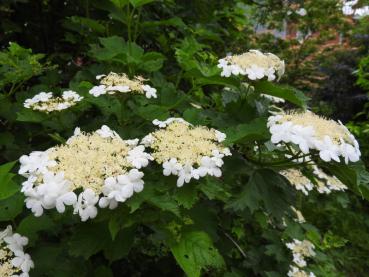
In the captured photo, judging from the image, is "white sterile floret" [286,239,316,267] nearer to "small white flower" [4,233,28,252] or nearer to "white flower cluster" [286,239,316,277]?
"white flower cluster" [286,239,316,277]

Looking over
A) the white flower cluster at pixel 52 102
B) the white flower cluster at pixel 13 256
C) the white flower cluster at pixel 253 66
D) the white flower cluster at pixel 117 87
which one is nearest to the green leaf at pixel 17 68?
the white flower cluster at pixel 52 102

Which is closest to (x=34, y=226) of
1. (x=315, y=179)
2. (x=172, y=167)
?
(x=172, y=167)

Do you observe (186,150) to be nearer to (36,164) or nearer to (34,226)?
(36,164)

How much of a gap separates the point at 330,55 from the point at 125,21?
22.3ft

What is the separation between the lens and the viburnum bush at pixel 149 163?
1194 millimetres

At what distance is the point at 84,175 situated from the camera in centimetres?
115

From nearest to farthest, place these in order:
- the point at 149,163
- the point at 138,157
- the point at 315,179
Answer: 1. the point at 138,157
2. the point at 149,163
3. the point at 315,179

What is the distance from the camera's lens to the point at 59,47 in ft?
9.37

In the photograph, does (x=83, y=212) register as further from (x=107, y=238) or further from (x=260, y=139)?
(x=260, y=139)

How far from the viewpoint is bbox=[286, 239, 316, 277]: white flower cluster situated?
100 inches

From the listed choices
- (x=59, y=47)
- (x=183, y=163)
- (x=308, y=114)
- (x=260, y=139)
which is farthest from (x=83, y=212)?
(x=59, y=47)

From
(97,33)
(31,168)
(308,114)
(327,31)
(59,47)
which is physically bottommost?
(327,31)

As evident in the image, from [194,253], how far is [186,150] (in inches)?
12.0

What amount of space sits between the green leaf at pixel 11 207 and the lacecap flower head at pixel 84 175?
0.18 m
